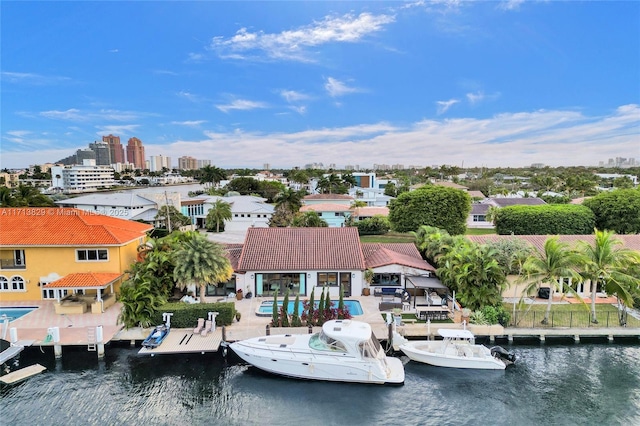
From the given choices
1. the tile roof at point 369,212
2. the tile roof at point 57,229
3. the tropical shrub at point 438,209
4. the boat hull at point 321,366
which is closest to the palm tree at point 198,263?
the tile roof at point 57,229

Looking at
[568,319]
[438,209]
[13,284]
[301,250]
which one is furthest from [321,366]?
[438,209]

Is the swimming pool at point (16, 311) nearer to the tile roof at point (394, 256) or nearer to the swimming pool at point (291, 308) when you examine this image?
the swimming pool at point (291, 308)

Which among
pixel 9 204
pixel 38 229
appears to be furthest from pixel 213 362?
pixel 9 204

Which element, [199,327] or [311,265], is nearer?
[199,327]

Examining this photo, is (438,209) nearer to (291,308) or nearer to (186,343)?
(291,308)

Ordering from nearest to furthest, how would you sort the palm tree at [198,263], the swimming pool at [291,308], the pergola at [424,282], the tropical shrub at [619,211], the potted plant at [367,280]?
1. the palm tree at [198,263]
2. the swimming pool at [291,308]
3. the pergola at [424,282]
4. the potted plant at [367,280]
5. the tropical shrub at [619,211]

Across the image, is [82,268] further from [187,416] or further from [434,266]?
[434,266]
